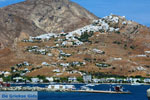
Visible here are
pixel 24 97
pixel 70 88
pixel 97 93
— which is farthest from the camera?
pixel 70 88

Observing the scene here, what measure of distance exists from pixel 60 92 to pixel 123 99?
42524 mm

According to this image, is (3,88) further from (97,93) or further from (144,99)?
(144,99)

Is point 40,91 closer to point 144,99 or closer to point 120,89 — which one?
point 120,89

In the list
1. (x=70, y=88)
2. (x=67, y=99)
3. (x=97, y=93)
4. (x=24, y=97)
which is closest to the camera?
(x=24, y=97)

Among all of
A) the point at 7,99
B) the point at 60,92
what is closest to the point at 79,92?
the point at 60,92

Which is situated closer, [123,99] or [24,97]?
[24,97]

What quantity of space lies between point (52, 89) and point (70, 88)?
819 centimetres

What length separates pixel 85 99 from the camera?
497 feet

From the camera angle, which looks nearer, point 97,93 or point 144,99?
point 144,99

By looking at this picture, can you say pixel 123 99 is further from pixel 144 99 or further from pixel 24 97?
pixel 24 97

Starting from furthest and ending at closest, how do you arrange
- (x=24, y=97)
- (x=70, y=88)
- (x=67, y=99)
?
(x=70, y=88) < (x=67, y=99) < (x=24, y=97)

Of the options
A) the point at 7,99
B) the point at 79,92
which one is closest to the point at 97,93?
the point at 79,92

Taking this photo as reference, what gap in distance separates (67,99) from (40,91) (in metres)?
44.0

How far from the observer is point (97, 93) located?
18638cm
